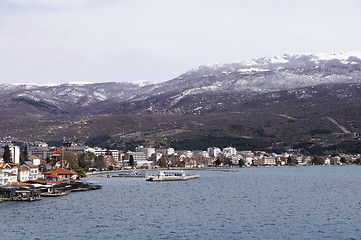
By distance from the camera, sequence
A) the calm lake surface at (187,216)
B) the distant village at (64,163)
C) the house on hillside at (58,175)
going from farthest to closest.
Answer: the house on hillside at (58,175) → the distant village at (64,163) → the calm lake surface at (187,216)

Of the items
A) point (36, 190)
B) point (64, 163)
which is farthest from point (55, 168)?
point (36, 190)

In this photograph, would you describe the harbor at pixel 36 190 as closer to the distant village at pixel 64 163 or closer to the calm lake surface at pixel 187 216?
the calm lake surface at pixel 187 216

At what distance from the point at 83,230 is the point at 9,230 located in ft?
19.9

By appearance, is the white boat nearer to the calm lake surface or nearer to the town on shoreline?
the town on shoreline

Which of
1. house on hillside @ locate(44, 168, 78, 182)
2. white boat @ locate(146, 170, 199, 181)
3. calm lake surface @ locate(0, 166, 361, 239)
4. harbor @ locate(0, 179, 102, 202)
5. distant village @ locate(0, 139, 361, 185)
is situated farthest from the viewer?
white boat @ locate(146, 170, 199, 181)

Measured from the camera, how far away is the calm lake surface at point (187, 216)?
148 feet

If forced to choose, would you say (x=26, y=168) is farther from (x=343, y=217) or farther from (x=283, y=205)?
(x=343, y=217)

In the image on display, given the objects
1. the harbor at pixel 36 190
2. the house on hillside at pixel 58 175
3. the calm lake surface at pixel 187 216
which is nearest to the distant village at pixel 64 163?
the house on hillside at pixel 58 175

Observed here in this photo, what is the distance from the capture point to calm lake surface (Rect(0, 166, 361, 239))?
45163 millimetres

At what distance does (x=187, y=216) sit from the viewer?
54.6 metres

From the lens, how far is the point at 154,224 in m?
49.7

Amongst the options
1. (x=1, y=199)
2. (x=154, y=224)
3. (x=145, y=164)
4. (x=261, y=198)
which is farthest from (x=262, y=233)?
(x=145, y=164)

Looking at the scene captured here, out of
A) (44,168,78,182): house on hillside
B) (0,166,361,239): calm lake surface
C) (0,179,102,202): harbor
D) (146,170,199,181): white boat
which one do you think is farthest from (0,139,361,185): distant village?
(0,166,361,239): calm lake surface

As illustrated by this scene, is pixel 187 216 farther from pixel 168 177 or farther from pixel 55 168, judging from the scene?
pixel 55 168
